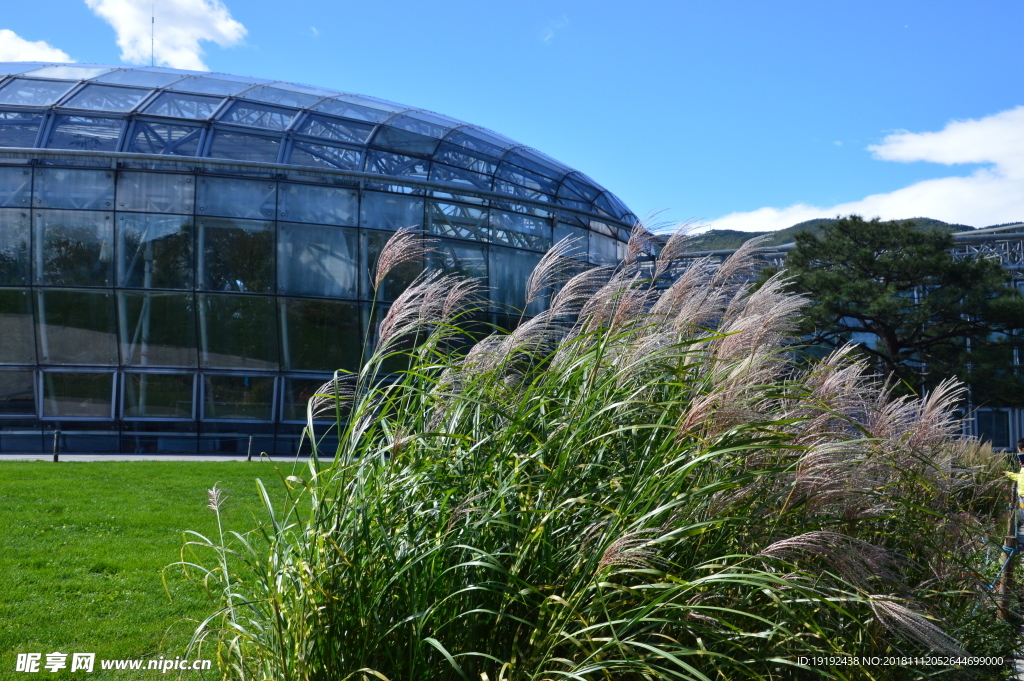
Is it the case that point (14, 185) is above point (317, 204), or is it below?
above

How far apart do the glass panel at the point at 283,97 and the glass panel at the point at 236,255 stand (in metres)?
3.46

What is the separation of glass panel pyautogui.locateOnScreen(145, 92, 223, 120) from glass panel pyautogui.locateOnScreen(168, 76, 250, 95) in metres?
0.32

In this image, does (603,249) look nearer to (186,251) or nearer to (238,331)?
(238,331)

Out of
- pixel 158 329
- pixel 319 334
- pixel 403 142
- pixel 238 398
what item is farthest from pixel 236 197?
pixel 238 398

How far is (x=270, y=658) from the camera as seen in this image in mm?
2850

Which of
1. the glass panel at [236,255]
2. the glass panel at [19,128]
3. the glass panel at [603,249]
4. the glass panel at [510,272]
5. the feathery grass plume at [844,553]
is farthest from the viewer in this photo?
the glass panel at [603,249]

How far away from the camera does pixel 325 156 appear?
18.9 metres

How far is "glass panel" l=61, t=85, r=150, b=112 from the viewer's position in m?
18.4

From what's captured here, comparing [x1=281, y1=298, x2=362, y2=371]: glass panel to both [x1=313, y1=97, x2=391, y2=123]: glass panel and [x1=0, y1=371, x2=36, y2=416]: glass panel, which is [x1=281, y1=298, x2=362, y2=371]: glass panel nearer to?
[x1=313, y1=97, x2=391, y2=123]: glass panel

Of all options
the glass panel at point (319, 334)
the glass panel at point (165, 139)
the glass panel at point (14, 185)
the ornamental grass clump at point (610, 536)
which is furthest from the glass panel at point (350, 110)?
the ornamental grass clump at point (610, 536)

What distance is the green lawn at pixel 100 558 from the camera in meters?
4.71

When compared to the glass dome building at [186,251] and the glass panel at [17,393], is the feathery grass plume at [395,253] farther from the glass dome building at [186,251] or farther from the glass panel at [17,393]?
the glass panel at [17,393]

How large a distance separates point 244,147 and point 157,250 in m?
3.14

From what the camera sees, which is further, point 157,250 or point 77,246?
point 157,250
